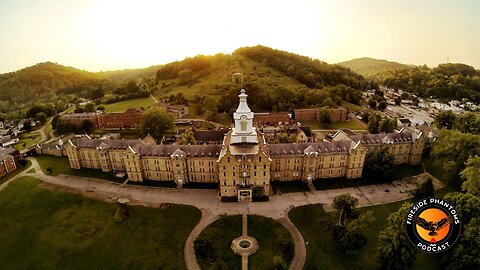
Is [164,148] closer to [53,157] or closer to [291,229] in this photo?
[291,229]

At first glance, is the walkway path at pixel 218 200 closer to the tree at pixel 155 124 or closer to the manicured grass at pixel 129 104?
the tree at pixel 155 124

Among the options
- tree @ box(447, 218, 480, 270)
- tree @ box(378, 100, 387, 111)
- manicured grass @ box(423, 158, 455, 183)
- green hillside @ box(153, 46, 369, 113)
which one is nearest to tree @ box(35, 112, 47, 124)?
green hillside @ box(153, 46, 369, 113)

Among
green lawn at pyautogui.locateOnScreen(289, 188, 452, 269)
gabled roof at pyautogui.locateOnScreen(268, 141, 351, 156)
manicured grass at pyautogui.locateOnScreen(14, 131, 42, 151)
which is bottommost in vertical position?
green lawn at pyautogui.locateOnScreen(289, 188, 452, 269)

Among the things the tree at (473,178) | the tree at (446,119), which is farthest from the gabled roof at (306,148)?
the tree at (446,119)

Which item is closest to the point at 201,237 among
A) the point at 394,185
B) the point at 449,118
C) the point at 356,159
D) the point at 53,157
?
the point at 356,159

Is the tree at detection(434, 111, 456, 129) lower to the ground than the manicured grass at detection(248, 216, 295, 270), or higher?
higher

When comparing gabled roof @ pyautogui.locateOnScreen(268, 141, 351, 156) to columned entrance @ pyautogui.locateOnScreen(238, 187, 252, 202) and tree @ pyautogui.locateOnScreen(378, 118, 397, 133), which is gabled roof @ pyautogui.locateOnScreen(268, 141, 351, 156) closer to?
columned entrance @ pyautogui.locateOnScreen(238, 187, 252, 202)

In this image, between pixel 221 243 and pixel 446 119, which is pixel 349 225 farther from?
pixel 446 119
